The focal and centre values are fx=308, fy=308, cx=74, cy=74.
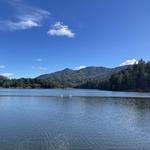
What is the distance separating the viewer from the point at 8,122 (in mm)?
43438

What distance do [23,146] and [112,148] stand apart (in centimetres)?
826

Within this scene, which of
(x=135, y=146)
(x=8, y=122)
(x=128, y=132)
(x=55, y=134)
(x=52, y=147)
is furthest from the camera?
(x=8, y=122)

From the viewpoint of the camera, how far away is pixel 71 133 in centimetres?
3594

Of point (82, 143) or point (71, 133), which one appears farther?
point (71, 133)

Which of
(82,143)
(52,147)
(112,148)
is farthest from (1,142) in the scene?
(112,148)

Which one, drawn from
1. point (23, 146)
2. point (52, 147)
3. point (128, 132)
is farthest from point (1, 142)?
point (128, 132)

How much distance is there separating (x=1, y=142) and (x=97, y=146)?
30.3 feet

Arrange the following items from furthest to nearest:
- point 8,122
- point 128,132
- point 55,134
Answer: point 8,122
point 128,132
point 55,134

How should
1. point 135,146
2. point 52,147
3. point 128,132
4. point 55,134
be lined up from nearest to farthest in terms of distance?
point 52,147 < point 135,146 < point 55,134 < point 128,132

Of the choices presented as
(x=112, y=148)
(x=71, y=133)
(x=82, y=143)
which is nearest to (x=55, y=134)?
(x=71, y=133)

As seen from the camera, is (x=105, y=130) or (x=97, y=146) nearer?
(x=97, y=146)

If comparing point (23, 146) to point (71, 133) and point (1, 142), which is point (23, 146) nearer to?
point (1, 142)

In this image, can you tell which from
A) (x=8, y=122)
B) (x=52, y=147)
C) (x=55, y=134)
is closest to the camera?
(x=52, y=147)

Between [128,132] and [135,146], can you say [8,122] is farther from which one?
[135,146]
